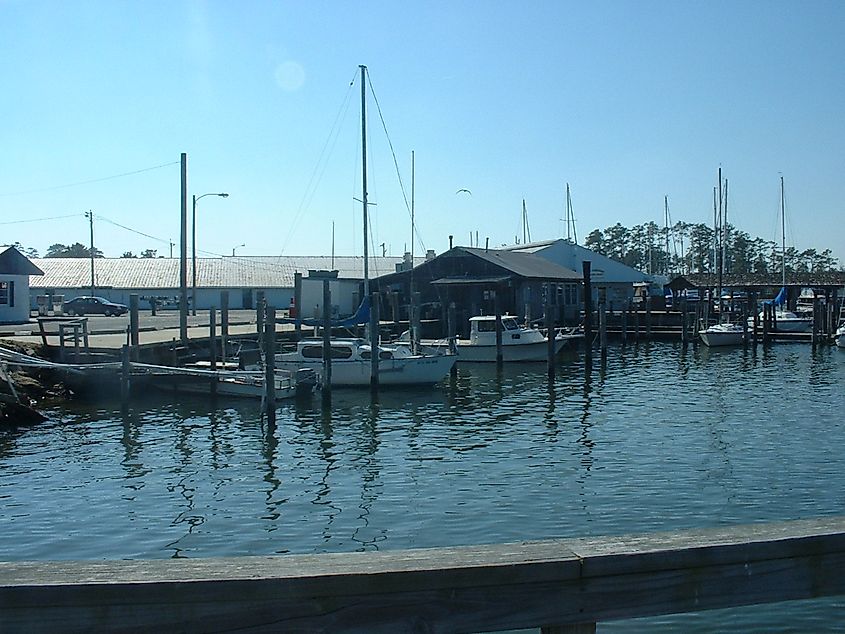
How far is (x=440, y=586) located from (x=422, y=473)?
17608mm

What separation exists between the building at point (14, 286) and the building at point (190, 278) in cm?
2458

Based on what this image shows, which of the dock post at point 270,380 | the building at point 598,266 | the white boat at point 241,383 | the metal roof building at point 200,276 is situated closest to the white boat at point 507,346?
the white boat at point 241,383

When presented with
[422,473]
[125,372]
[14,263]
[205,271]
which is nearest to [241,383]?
[125,372]

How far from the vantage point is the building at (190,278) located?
8356cm

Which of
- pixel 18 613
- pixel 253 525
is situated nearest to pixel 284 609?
pixel 18 613

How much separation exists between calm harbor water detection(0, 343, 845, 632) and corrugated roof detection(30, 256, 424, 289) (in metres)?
54.0

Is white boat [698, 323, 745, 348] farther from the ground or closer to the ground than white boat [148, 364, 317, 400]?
farther from the ground

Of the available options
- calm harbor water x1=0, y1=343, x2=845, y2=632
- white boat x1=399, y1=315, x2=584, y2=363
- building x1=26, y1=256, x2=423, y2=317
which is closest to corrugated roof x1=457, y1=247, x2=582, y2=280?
white boat x1=399, y1=315, x2=584, y2=363

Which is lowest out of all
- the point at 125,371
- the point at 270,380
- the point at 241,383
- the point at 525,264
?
the point at 241,383

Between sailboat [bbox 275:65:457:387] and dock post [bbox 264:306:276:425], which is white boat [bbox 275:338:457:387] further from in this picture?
dock post [bbox 264:306:276:425]

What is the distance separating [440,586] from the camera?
2846mm

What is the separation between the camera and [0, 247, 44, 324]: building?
168ft

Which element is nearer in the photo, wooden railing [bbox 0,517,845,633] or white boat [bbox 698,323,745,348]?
wooden railing [bbox 0,517,845,633]

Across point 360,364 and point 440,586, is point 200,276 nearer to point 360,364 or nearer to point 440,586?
point 360,364
